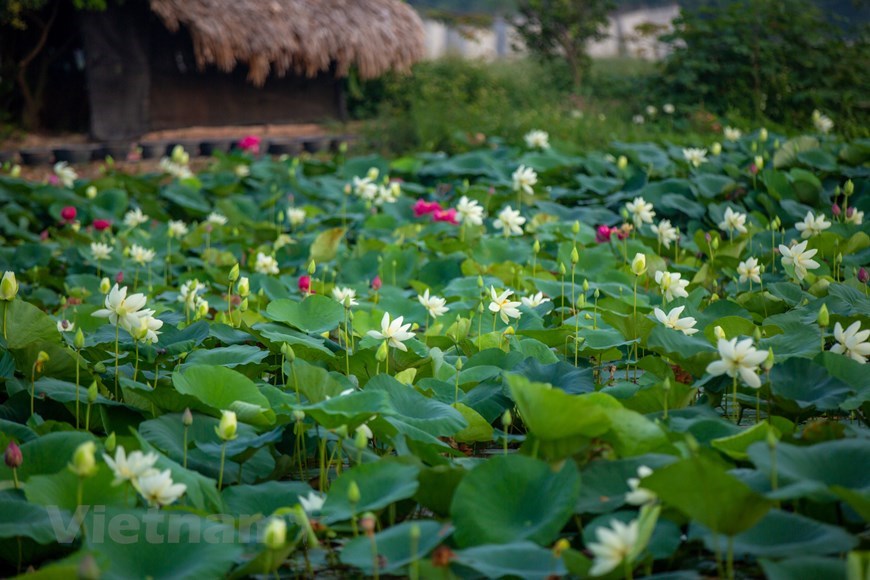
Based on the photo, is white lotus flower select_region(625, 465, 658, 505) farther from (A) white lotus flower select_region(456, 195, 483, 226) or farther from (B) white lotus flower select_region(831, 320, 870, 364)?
(A) white lotus flower select_region(456, 195, 483, 226)

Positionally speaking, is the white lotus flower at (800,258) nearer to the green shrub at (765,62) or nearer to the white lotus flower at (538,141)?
the white lotus flower at (538,141)

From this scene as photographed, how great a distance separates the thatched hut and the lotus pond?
14.6 feet

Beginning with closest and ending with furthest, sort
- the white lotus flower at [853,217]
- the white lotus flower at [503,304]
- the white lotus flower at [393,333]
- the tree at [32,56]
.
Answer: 1. the white lotus flower at [393,333]
2. the white lotus flower at [503,304]
3. the white lotus flower at [853,217]
4. the tree at [32,56]

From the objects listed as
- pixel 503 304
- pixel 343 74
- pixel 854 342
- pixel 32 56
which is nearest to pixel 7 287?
pixel 503 304

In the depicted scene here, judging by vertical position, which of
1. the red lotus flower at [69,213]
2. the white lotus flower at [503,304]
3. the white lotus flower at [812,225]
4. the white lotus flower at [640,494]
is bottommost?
the red lotus flower at [69,213]

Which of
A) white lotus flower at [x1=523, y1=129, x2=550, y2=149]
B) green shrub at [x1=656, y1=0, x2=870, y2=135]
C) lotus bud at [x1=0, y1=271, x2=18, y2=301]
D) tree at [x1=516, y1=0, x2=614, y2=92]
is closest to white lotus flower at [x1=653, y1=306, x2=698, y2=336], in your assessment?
lotus bud at [x1=0, y1=271, x2=18, y2=301]

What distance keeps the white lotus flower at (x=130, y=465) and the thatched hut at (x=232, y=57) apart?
6.38 metres

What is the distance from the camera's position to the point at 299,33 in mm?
7910

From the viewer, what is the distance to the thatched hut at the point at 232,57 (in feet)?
24.5

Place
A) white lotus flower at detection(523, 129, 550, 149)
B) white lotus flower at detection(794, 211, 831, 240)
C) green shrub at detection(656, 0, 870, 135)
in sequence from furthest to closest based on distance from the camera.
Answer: green shrub at detection(656, 0, 870, 135), white lotus flower at detection(523, 129, 550, 149), white lotus flower at detection(794, 211, 831, 240)

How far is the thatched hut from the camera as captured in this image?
7469mm

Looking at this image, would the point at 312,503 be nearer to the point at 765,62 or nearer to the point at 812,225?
the point at 812,225

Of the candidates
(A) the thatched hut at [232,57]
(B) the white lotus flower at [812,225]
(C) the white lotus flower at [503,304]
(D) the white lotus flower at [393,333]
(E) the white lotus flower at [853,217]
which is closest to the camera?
(D) the white lotus flower at [393,333]

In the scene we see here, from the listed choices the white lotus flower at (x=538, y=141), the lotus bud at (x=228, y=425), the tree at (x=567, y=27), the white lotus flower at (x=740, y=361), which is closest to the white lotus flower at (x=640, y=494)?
the white lotus flower at (x=740, y=361)
